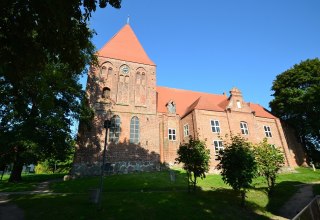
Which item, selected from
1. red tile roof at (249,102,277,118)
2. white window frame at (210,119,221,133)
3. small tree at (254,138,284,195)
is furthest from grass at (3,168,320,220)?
red tile roof at (249,102,277,118)

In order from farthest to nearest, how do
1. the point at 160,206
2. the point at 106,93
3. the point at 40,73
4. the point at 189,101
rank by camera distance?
the point at 189,101 < the point at 106,93 < the point at 40,73 < the point at 160,206

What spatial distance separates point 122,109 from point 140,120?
2.64 meters

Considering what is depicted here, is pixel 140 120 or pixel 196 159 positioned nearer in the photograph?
pixel 196 159

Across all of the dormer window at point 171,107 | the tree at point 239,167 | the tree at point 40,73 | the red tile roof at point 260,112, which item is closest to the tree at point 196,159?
the tree at point 239,167

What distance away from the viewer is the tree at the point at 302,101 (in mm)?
32338

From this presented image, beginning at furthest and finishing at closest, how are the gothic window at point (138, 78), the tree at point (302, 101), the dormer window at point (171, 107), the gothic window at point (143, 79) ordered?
the tree at point (302, 101)
the dormer window at point (171, 107)
the gothic window at point (143, 79)
the gothic window at point (138, 78)

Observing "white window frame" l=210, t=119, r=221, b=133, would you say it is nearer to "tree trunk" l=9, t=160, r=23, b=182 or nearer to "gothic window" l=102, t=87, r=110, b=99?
"gothic window" l=102, t=87, r=110, b=99

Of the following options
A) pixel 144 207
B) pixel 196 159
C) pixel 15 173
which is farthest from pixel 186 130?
pixel 15 173

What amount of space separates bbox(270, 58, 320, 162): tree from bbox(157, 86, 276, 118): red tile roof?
412cm

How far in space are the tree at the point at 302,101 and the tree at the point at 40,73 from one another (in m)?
31.9

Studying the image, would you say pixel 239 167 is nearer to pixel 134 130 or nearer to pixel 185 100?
pixel 134 130

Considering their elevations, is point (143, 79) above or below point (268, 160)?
above

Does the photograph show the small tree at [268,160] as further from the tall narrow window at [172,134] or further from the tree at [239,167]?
the tall narrow window at [172,134]

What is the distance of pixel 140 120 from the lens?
1040 inches
